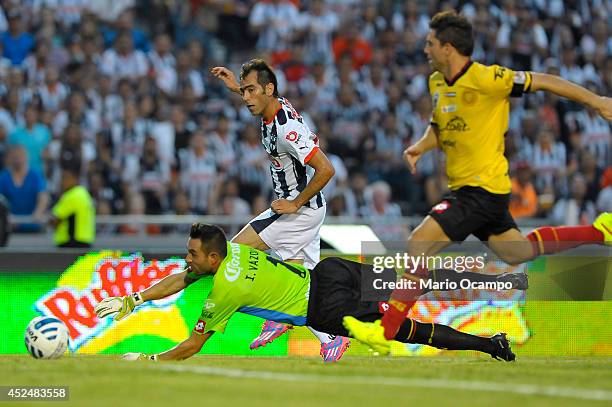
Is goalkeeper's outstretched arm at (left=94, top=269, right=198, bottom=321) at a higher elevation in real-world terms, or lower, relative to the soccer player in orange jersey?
lower

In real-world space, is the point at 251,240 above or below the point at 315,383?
above

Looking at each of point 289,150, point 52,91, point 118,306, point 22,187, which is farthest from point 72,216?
point 289,150

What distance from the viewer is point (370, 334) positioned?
30.8 ft

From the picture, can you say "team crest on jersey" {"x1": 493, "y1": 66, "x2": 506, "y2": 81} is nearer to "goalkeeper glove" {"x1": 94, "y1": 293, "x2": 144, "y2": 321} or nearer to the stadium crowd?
"goalkeeper glove" {"x1": 94, "y1": 293, "x2": 144, "y2": 321}

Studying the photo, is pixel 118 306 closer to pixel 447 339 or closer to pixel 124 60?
pixel 447 339

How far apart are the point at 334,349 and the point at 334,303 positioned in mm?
805

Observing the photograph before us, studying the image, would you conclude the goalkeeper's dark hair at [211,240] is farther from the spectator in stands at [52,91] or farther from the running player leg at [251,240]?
the spectator in stands at [52,91]

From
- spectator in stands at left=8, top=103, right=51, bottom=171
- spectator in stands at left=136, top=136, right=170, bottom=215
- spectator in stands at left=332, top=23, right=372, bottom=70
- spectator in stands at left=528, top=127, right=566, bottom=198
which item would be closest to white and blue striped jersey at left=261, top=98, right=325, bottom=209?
spectator in stands at left=136, top=136, right=170, bottom=215

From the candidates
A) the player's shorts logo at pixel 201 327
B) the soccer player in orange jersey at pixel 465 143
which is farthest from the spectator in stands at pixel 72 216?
the soccer player in orange jersey at pixel 465 143

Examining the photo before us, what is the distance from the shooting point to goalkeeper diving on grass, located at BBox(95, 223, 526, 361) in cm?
953

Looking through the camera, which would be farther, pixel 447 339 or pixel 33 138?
pixel 33 138

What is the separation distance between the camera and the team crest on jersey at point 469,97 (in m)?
9.70

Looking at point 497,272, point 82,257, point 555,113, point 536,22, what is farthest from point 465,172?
point 536,22

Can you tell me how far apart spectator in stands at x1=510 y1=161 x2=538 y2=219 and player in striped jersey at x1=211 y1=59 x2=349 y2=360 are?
7.39m
